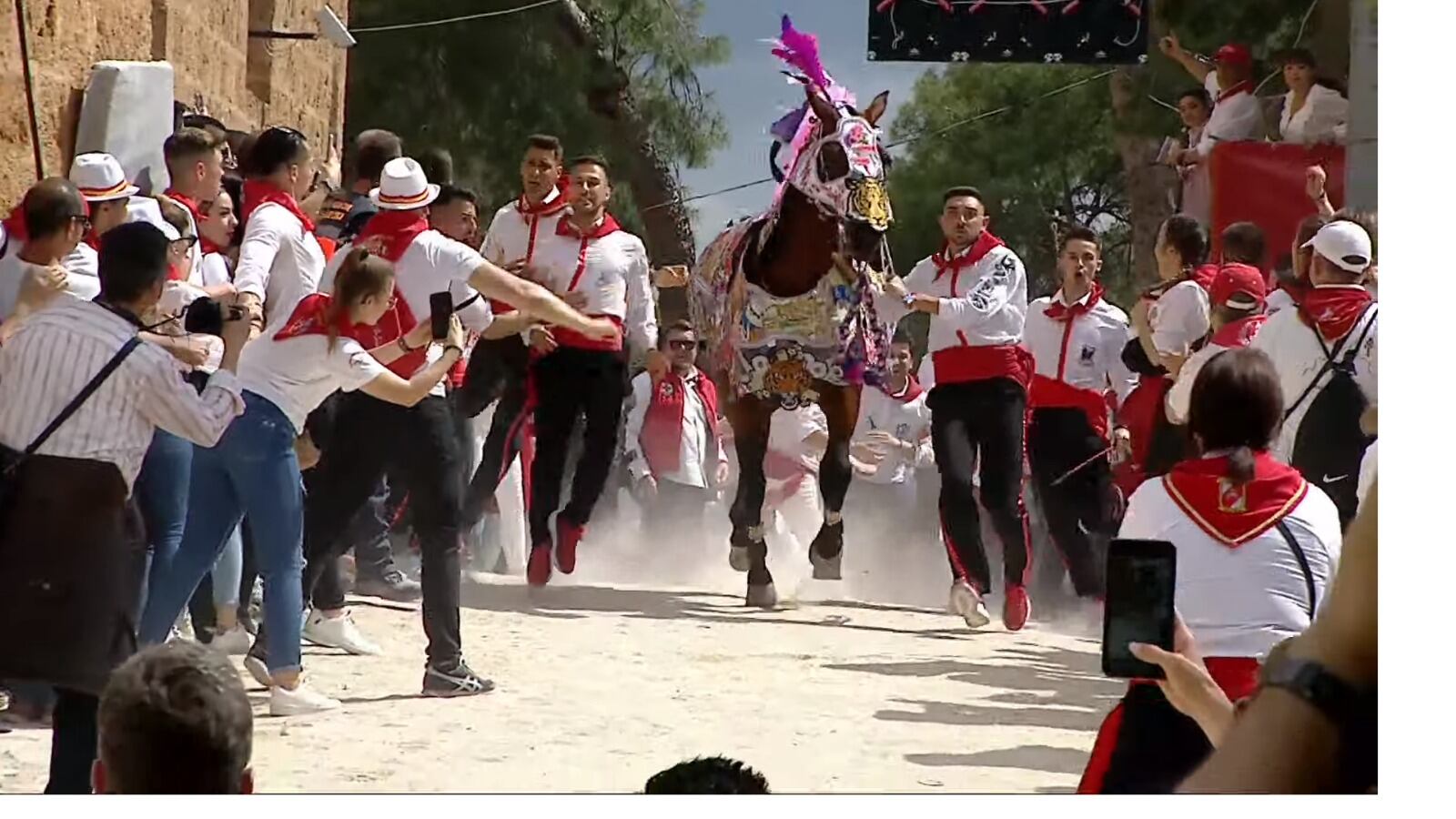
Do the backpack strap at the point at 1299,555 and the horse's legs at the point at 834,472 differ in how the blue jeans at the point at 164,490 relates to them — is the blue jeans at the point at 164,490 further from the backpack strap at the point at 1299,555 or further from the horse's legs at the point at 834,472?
the horse's legs at the point at 834,472

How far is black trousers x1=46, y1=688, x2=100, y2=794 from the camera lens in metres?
4.26

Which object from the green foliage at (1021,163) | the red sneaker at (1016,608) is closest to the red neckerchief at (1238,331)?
the red sneaker at (1016,608)

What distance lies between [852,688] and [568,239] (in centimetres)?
204

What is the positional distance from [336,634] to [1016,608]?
2306 mm

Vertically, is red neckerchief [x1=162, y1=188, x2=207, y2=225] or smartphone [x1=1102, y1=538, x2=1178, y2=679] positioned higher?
red neckerchief [x1=162, y1=188, x2=207, y2=225]

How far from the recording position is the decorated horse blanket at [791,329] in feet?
26.0

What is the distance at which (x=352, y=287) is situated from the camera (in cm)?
561

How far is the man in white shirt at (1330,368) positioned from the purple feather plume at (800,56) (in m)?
2.22

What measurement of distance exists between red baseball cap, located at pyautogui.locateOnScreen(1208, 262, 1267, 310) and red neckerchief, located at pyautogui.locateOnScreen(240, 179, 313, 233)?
2.57 meters

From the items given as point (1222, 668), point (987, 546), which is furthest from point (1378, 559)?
point (987, 546)

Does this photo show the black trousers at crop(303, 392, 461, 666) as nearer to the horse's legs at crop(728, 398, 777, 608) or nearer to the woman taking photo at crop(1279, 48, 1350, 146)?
the horse's legs at crop(728, 398, 777, 608)

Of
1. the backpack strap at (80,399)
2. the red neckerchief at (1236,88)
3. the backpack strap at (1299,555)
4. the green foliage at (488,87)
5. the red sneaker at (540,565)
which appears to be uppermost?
the green foliage at (488,87)

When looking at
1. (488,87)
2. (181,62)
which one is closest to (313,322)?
(181,62)

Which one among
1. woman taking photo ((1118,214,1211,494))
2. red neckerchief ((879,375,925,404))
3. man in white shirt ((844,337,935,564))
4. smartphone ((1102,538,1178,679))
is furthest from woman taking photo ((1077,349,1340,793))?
man in white shirt ((844,337,935,564))
